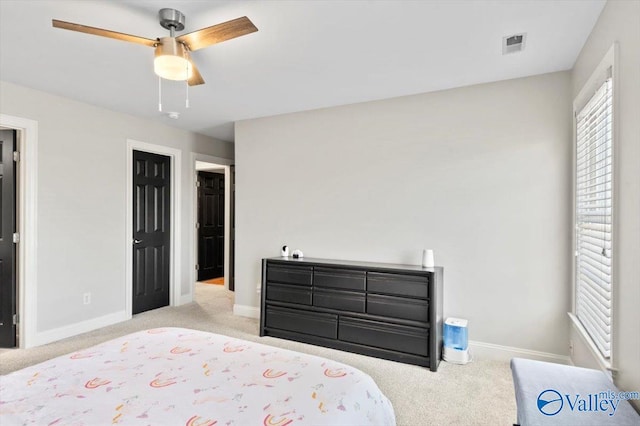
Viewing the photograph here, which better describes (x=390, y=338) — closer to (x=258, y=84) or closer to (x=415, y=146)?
(x=415, y=146)

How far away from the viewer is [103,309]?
3.99m

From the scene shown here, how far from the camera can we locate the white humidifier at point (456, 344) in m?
2.99

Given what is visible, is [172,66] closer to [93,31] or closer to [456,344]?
[93,31]

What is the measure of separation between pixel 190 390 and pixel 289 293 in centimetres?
229

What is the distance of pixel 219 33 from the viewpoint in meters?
1.90

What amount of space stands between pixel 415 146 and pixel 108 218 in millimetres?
3530

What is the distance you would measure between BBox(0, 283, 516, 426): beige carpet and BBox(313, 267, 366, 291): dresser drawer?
61 cm

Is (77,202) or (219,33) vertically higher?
(219,33)

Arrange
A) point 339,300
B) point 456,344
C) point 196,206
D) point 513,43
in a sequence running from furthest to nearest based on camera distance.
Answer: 1. point 196,206
2. point 339,300
3. point 456,344
4. point 513,43

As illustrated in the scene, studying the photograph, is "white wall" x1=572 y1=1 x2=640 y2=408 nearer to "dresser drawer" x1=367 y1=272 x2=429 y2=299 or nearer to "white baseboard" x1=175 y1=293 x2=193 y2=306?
"dresser drawer" x1=367 y1=272 x2=429 y2=299

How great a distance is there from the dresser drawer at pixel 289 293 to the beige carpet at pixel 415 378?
1.35 ft

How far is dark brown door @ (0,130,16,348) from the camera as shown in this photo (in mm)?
3285

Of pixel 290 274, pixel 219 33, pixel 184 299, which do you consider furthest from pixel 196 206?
pixel 219 33

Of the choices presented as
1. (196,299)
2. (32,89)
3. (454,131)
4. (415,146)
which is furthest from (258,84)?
(196,299)
